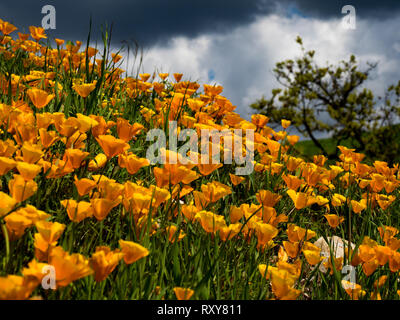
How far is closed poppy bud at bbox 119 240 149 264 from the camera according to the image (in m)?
1.12

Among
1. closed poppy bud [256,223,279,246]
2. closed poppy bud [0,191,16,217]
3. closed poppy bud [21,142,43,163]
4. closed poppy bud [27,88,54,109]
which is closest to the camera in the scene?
closed poppy bud [0,191,16,217]

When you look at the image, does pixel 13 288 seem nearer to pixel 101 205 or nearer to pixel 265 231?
pixel 101 205

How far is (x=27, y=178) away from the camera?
135cm

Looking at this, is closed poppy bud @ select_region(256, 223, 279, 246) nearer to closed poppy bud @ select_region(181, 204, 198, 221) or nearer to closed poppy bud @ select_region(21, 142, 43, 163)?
closed poppy bud @ select_region(181, 204, 198, 221)

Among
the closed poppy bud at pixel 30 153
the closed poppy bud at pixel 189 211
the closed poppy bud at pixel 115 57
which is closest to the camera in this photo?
the closed poppy bud at pixel 30 153

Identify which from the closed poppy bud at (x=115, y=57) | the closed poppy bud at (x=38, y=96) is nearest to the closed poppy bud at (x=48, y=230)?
the closed poppy bud at (x=38, y=96)

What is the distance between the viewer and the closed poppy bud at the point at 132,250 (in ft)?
3.67

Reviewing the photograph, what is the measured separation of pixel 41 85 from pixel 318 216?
98.9 inches

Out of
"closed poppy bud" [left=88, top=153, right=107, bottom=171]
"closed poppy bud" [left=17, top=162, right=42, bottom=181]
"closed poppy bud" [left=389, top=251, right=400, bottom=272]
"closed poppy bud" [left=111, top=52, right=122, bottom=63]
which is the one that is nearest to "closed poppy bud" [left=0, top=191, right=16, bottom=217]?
"closed poppy bud" [left=17, top=162, right=42, bottom=181]

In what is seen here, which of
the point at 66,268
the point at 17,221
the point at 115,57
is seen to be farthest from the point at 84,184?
the point at 115,57

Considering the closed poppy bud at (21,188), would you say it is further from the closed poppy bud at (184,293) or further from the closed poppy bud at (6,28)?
the closed poppy bud at (6,28)

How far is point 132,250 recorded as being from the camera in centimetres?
114

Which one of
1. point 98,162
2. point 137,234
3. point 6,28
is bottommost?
point 137,234
